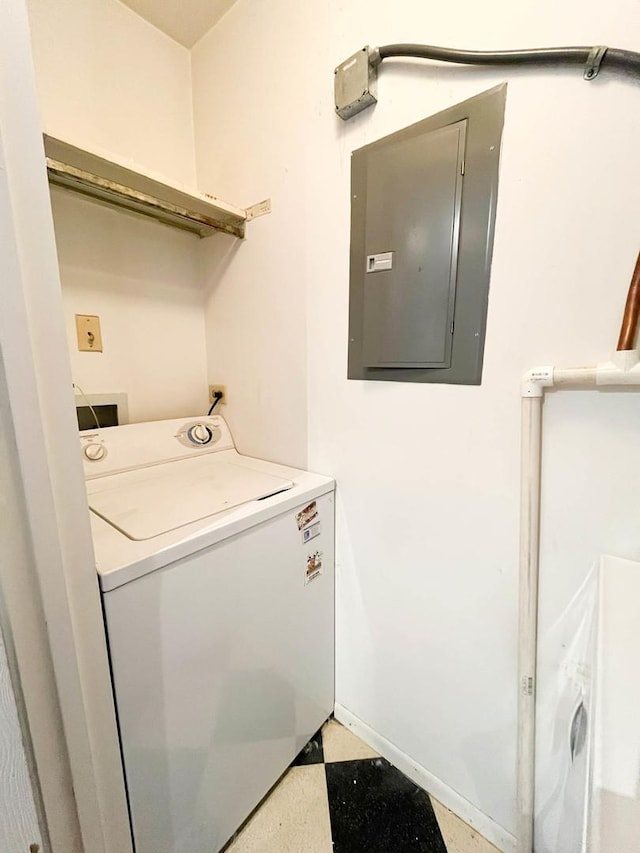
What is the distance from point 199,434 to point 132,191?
0.85 meters

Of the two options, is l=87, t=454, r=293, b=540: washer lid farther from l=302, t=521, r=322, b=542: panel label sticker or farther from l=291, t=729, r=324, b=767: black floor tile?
l=291, t=729, r=324, b=767: black floor tile

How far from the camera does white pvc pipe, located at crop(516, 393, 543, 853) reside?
0.79m

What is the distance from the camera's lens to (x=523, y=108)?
29.3 inches

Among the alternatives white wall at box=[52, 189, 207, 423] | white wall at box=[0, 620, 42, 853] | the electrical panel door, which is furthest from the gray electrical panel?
white wall at box=[0, 620, 42, 853]

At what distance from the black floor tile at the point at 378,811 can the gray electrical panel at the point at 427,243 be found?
1.29 metres

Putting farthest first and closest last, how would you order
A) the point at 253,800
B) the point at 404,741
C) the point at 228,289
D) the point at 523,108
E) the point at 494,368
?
the point at 228,289 < the point at 404,741 < the point at 253,800 < the point at 494,368 < the point at 523,108

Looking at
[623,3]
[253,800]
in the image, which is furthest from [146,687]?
[623,3]

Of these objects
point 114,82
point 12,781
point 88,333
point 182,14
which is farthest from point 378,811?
point 182,14

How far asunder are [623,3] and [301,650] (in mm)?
1683

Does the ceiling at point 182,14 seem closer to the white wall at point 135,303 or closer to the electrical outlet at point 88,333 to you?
the white wall at point 135,303

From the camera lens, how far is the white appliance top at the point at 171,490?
2.36 feet

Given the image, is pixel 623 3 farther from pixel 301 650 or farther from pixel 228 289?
pixel 301 650

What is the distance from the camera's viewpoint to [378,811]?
104cm

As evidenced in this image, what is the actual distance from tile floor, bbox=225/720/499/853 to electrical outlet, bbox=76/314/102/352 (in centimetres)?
161
